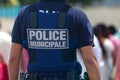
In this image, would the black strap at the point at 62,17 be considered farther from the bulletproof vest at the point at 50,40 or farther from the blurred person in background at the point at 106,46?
the blurred person in background at the point at 106,46

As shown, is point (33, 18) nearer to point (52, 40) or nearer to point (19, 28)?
point (19, 28)

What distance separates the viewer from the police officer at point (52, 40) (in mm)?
5535

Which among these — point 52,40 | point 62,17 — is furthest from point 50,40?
point 62,17

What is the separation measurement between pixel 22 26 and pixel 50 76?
520 millimetres

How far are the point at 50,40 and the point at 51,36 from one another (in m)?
0.04

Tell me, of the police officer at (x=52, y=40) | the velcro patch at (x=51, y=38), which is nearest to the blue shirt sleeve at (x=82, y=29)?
the police officer at (x=52, y=40)

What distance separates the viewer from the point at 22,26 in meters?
A: 5.62

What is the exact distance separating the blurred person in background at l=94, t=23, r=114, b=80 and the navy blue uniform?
527 cm

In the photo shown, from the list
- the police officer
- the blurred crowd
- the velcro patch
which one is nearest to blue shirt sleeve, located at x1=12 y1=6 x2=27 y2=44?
the police officer

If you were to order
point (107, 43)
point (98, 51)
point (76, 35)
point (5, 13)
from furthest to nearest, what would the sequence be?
point (5, 13) → point (107, 43) → point (98, 51) → point (76, 35)

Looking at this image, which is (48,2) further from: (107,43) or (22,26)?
(107,43)

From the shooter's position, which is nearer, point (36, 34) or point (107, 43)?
point (36, 34)

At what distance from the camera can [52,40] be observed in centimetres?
555

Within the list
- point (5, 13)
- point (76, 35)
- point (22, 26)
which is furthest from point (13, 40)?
point (5, 13)
